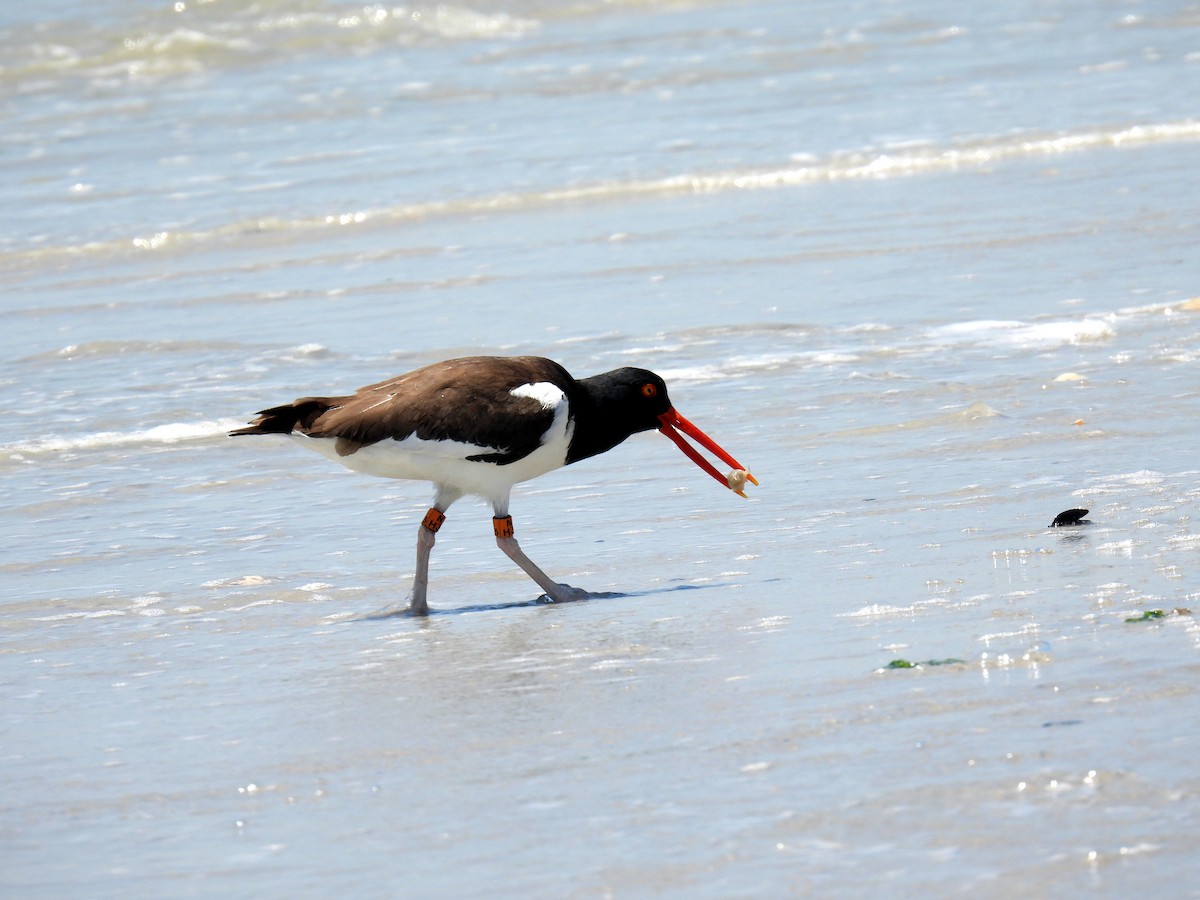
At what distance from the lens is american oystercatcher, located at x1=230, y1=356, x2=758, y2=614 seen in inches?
240

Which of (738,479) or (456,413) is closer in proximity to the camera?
(456,413)

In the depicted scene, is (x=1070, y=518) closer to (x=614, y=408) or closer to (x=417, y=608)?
(x=614, y=408)

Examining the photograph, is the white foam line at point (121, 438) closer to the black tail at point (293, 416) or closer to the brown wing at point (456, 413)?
the black tail at point (293, 416)

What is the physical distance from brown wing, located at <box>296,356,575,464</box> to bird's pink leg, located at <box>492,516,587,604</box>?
0.94ft

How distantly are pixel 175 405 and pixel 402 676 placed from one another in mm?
4894

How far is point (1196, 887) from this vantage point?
3.29 m

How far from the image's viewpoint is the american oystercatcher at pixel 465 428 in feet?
20.0

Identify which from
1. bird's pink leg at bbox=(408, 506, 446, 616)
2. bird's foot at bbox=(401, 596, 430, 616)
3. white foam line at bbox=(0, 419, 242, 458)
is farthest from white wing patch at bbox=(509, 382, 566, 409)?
white foam line at bbox=(0, 419, 242, 458)

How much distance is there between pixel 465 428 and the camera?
607 cm

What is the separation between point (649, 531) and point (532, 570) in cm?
97

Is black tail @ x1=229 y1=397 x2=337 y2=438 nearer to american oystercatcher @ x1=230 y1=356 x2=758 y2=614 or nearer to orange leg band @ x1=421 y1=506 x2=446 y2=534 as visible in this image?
american oystercatcher @ x1=230 y1=356 x2=758 y2=614

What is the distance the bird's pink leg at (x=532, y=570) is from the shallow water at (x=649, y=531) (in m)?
0.17

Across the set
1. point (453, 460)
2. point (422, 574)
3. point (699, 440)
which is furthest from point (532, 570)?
point (699, 440)

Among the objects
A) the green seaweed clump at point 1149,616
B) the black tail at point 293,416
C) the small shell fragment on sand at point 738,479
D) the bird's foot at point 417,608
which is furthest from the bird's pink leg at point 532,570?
the green seaweed clump at point 1149,616
